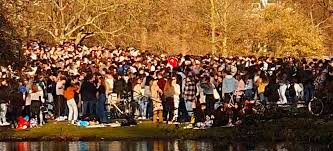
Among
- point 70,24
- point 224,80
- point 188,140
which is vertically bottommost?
point 188,140

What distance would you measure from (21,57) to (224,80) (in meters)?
8.39

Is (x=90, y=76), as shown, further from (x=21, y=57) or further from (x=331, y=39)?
(x=331, y=39)

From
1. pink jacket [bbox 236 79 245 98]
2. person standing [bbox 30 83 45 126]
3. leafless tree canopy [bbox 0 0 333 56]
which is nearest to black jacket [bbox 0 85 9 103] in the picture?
person standing [bbox 30 83 45 126]

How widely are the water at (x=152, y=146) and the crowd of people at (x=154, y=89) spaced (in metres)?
3.19

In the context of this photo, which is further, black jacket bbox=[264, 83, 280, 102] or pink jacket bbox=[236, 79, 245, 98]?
black jacket bbox=[264, 83, 280, 102]

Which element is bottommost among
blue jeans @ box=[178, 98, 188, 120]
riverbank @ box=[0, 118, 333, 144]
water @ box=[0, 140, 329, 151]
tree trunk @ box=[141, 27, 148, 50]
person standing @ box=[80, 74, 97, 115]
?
water @ box=[0, 140, 329, 151]

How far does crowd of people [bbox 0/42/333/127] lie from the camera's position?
101 feet

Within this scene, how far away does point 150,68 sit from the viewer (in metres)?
36.2

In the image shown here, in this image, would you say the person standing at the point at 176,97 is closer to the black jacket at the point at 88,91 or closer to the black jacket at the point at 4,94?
the black jacket at the point at 88,91

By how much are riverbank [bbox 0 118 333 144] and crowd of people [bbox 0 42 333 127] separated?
1172 millimetres

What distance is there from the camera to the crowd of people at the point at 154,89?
101 feet

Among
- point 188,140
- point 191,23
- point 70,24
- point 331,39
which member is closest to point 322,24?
point 331,39

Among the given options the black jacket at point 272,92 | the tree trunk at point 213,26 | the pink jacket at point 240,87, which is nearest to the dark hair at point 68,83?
the pink jacket at point 240,87

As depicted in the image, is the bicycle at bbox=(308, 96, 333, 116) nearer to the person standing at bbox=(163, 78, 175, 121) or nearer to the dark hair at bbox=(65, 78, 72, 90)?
the person standing at bbox=(163, 78, 175, 121)
